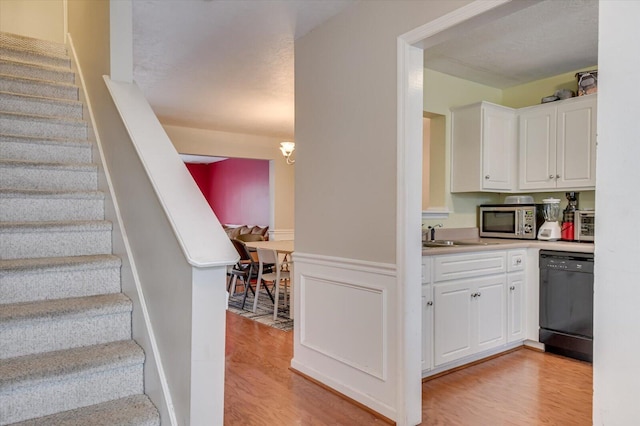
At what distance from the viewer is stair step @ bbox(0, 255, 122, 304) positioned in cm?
175

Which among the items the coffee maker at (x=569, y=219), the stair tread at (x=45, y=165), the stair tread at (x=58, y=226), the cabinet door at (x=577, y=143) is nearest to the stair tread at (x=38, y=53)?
the stair tread at (x=45, y=165)

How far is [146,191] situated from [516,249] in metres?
3.00

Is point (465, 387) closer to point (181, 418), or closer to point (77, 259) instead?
point (181, 418)

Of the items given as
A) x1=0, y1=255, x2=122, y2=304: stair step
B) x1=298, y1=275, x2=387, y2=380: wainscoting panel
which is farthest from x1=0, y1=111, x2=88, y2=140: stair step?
x1=298, y1=275, x2=387, y2=380: wainscoting panel

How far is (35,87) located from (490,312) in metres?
3.67

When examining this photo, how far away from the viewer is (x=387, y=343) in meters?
2.34

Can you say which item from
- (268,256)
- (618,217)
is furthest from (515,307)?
(618,217)

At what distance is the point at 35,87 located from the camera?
9.43ft

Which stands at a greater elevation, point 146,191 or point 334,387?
point 146,191

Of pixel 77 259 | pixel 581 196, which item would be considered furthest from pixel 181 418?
pixel 581 196

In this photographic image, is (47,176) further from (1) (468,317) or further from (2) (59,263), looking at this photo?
(1) (468,317)

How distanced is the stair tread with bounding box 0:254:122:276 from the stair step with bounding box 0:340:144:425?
37cm

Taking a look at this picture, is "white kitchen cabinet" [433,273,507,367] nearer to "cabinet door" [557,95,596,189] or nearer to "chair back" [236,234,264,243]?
"cabinet door" [557,95,596,189]

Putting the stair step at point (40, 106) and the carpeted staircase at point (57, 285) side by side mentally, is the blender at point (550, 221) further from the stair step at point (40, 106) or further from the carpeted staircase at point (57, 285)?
the stair step at point (40, 106)
